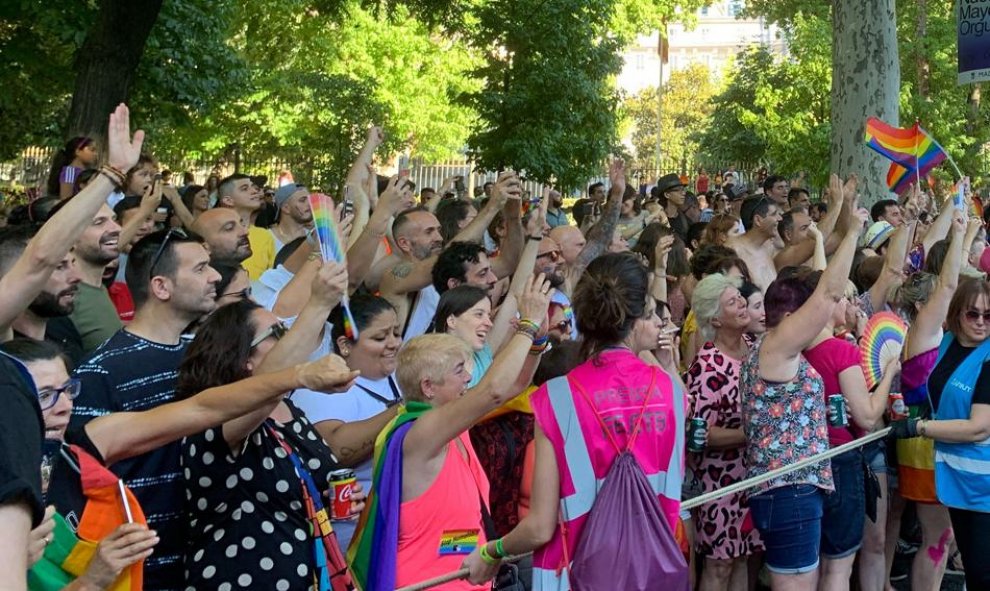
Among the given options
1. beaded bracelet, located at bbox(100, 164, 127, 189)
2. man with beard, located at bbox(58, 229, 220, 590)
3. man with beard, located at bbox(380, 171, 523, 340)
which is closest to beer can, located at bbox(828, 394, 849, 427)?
man with beard, located at bbox(380, 171, 523, 340)

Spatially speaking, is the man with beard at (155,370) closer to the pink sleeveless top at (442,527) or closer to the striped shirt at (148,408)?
the striped shirt at (148,408)

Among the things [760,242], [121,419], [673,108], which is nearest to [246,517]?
[121,419]

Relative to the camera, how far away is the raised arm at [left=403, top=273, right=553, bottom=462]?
392 centimetres

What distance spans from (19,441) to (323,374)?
55.5 inches

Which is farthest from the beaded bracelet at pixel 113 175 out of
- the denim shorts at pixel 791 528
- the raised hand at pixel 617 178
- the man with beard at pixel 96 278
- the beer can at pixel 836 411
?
the raised hand at pixel 617 178

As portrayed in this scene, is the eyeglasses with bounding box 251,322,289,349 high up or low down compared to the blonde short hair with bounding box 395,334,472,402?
up

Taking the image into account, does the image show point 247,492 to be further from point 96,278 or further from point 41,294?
point 96,278

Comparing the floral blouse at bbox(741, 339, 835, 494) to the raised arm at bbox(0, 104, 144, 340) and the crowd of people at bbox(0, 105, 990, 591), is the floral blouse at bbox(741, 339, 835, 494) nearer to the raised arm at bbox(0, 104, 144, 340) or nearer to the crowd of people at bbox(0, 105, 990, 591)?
the crowd of people at bbox(0, 105, 990, 591)

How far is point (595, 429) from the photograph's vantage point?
13.7 feet

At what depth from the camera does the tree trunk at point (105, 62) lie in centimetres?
1261

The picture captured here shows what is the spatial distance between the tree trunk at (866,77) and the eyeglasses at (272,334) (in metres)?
12.8

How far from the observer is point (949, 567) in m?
7.69

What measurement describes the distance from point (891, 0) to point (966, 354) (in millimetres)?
11012

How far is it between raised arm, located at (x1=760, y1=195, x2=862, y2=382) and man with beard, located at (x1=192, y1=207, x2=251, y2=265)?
10.0 feet
